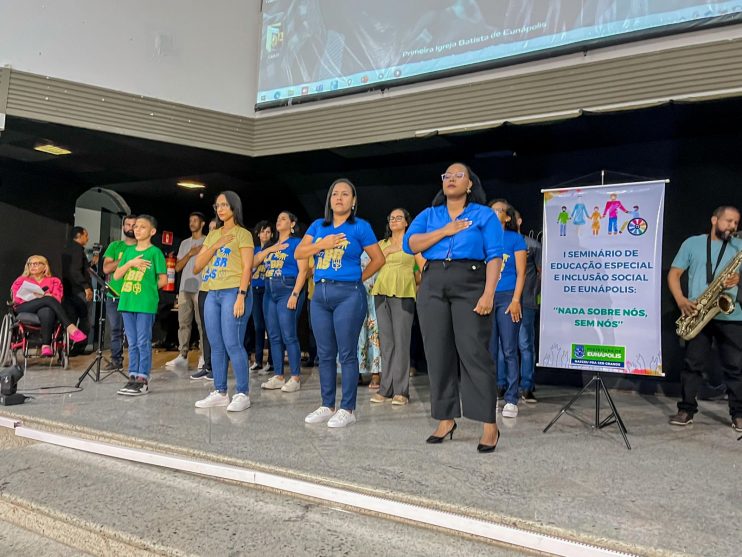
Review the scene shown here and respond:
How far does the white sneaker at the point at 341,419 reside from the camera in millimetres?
3330

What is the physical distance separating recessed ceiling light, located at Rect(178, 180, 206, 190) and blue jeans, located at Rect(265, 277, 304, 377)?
408cm

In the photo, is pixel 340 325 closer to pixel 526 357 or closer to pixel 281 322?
pixel 281 322

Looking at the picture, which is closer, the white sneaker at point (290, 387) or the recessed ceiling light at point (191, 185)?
the white sneaker at point (290, 387)

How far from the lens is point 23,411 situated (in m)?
3.58

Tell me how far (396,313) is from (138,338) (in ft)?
6.93

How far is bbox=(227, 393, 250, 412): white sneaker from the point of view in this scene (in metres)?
3.76

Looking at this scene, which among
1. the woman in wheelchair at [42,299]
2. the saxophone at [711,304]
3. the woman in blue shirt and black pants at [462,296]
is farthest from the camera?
the woman in wheelchair at [42,299]

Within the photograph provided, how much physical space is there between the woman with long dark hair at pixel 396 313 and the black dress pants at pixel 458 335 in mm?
1403

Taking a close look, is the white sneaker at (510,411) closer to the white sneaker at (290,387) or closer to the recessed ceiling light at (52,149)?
the white sneaker at (290,387)

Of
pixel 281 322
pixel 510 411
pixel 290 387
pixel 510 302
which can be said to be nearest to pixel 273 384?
pixel 290 387

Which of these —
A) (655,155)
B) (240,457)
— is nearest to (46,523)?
(240,457)

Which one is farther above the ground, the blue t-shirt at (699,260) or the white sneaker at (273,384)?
the blue t-shirt at (699,260)

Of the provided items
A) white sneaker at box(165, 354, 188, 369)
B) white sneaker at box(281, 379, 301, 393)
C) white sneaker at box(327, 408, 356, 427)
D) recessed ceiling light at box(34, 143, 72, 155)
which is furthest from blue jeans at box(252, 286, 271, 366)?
recessed ceiling light at box(34, 143, 72, 155)

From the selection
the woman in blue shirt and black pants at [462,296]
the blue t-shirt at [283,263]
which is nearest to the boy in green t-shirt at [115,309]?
the blue t-shirt at [283,263]
